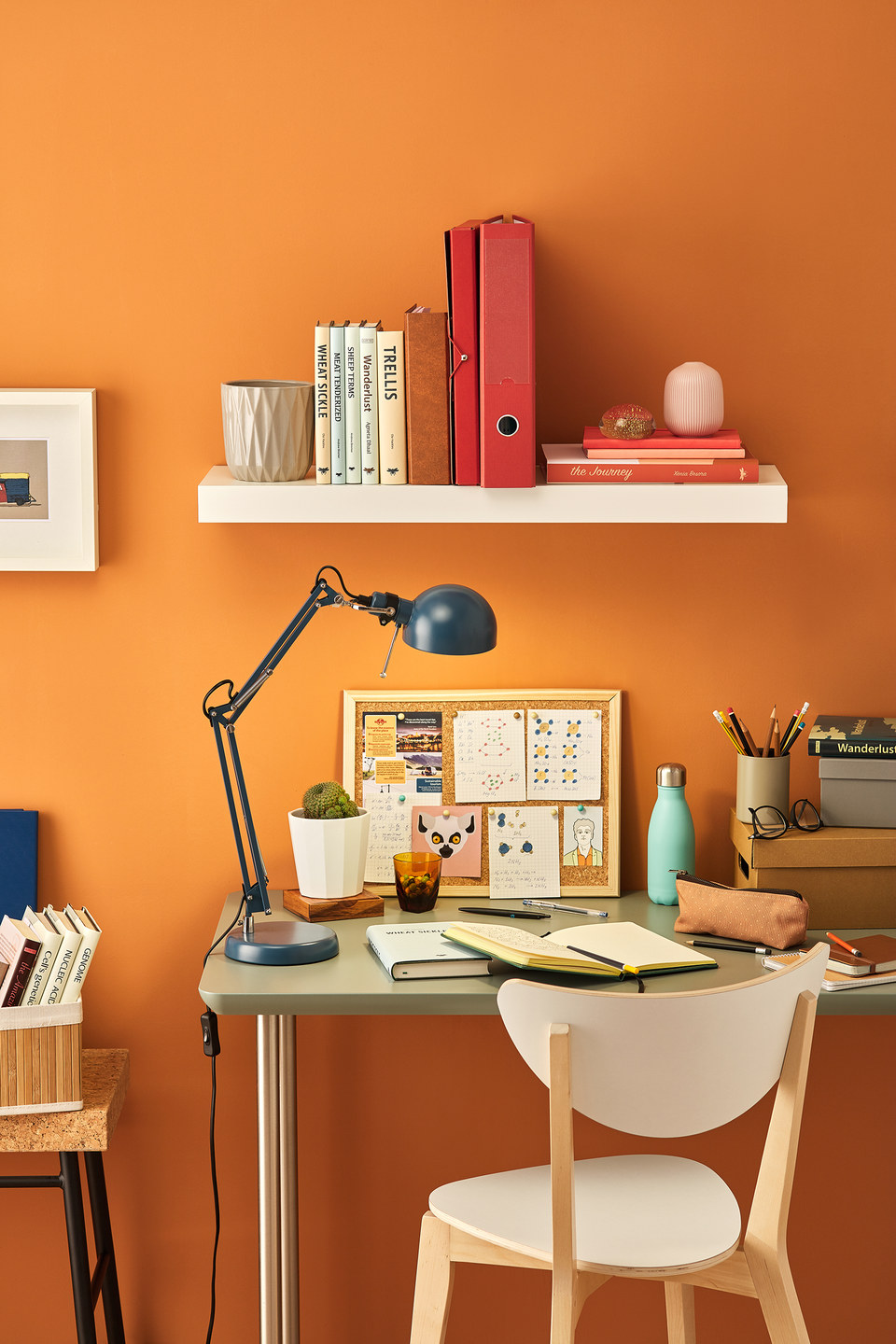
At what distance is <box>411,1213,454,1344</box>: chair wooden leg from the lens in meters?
1.52

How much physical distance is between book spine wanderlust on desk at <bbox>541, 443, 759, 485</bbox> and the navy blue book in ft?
3.44

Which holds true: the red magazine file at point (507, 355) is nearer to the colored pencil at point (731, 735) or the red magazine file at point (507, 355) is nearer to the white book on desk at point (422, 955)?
the colored pencil at point (731, 735)

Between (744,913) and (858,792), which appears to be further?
(858,792)

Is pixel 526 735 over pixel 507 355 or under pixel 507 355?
under

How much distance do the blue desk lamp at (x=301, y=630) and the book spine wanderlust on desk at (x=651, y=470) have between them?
0.24 m

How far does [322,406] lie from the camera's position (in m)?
1.78

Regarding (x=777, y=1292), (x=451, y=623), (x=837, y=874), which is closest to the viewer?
(x=777, y=1292)

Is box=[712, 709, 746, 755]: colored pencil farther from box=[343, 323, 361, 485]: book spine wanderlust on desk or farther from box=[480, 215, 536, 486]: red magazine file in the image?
box=[343, 323, 361, 485]: book spine wanderlust on desk

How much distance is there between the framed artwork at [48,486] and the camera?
1.98m

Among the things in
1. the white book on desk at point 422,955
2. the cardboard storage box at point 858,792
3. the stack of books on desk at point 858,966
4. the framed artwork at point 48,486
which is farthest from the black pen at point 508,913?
the framed artwork at point 48,486

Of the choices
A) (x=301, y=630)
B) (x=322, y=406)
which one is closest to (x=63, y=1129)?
(x=301, y=630)

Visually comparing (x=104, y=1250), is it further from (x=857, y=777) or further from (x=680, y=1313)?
(x=857, y=777)

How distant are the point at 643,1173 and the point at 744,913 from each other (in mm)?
398

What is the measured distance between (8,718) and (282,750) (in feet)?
1.53
